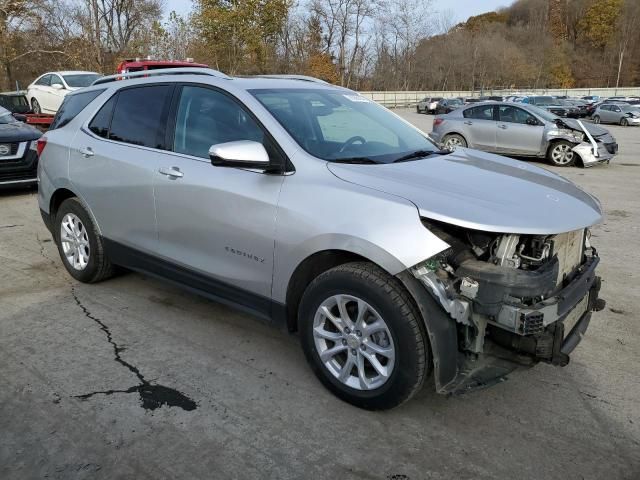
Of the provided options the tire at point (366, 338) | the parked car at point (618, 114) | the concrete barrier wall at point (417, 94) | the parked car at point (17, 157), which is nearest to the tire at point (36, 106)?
the parked car at point (17, 157)

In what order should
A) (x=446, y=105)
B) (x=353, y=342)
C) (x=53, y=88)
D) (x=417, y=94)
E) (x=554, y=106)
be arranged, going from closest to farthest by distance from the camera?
(x=353, y=342), (x=53, y=88), (x=554, y=106), (x=446, y=105), (x=417, y=94)

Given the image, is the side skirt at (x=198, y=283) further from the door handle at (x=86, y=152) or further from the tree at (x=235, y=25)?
the tree at (x=235, y=25)

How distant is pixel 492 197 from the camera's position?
9.32 feet

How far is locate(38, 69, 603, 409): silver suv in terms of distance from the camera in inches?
104

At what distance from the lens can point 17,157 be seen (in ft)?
28.6

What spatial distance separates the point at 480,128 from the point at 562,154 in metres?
2.17

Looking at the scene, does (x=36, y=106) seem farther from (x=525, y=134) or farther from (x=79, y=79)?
(x=525, y=134)

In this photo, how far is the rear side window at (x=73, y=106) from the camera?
4.75 m

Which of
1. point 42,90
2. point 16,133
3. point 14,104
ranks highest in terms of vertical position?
point 42,90

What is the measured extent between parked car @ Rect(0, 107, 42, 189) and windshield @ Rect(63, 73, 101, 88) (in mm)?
8080

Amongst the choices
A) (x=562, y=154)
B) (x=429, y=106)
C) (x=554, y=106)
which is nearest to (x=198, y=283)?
(x=562, y=154)

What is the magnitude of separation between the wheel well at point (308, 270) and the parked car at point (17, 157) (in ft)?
24.2

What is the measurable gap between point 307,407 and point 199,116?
6.77ft

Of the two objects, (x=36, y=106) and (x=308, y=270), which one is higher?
(x=36, y=106)
